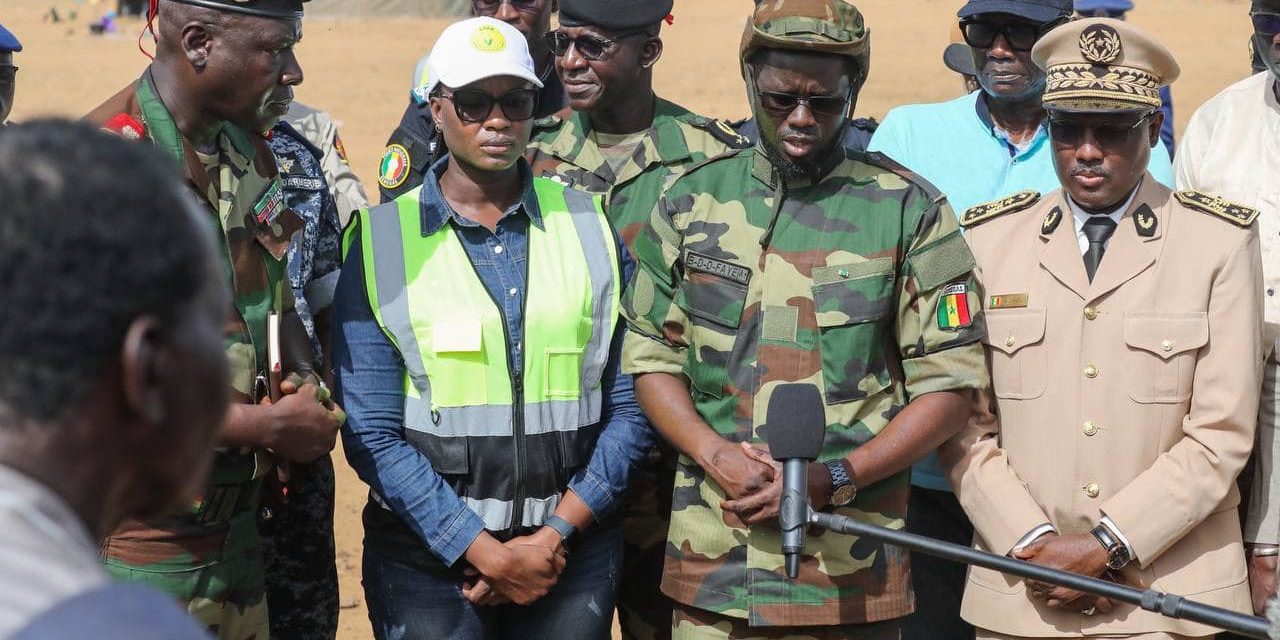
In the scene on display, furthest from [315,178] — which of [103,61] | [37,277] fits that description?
[103,61]

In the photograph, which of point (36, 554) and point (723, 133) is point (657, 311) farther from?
point (36, 554)

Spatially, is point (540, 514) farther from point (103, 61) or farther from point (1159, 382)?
point (103, 61)

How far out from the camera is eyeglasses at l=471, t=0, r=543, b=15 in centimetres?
595

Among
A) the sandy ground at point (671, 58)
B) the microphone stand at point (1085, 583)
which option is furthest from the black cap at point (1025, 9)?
the sandy ground at point (671, 58)

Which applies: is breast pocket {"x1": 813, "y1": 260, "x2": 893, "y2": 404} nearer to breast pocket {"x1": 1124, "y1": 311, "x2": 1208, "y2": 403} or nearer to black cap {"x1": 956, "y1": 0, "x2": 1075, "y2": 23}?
breast pocket {"x1": 1124, "y1": 311, "x2": 1208, "y2": 403}

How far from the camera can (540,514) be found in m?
4.05

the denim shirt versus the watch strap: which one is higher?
the denim shirt

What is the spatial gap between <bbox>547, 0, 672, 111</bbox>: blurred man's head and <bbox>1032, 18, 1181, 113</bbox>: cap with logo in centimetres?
158

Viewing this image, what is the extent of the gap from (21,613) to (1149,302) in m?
3.16

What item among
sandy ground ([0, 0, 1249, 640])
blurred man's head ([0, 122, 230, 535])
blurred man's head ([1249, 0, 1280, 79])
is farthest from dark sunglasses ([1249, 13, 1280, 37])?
sandy ground ([0, 0, 1249, 640])

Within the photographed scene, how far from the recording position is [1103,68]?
4027 mm

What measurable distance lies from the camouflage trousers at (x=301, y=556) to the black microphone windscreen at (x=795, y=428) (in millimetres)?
2039

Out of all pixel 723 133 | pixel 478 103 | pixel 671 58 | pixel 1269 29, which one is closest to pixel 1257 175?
pixel 1269 29

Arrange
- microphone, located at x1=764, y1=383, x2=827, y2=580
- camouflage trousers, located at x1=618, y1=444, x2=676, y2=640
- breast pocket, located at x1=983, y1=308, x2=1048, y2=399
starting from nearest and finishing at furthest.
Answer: microphone, located at x1=764, y1=383, x2=827, y2=580, breast pocket, located at x1=983, y1=308, x2=1048, y2=399, camouflage trousers, located at x1=618, y1=444, x2=676, y2=640
